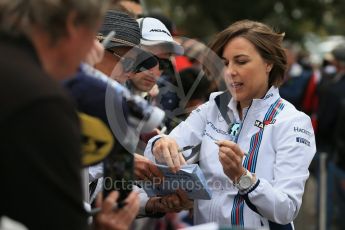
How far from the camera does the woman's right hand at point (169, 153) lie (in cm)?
298

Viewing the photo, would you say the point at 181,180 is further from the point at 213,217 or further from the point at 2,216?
the point at 2,216

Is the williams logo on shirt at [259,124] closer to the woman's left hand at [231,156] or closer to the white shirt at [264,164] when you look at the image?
the white shirt at [264,164]

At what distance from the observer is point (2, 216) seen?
1731mm

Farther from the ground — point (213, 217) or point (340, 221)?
point (213, 217)

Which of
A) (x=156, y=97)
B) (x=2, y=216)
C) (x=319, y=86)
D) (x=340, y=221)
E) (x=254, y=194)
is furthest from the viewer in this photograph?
(x=319, y=86)

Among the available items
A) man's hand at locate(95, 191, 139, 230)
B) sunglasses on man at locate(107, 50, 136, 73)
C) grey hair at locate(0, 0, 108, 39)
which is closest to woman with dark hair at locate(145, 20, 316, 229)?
sunglasses on man at locate(107, 50, 136, 73)

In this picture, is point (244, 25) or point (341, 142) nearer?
point (244, 25)

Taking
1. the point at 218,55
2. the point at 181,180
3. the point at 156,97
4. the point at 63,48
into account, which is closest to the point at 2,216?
the point at 63,48

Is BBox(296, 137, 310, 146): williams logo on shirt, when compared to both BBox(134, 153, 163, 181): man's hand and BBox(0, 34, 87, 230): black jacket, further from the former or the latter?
BBox(0, 34, 87, 230): black jacket

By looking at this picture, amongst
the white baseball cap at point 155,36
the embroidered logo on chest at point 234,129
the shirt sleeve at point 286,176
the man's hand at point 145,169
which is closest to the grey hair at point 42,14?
the man's hand at point 145,169

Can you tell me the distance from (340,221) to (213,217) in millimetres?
4554

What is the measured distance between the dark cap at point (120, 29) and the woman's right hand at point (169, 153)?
55cm

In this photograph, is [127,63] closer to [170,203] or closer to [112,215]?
[170,203]

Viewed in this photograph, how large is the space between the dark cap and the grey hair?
1520 millimetres
